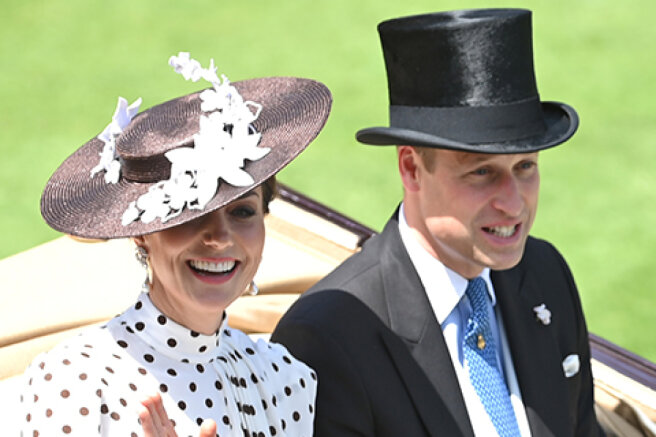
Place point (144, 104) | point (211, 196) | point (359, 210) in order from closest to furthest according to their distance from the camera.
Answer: point (211, 196), point (359, 210), point (144, 104)

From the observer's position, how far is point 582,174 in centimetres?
571

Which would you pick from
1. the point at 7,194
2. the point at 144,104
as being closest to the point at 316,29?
the point at 144,104

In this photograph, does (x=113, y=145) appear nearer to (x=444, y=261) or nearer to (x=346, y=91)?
(x=444, y=261)

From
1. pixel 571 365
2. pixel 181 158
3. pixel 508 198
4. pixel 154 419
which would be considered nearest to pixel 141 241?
pixel 181 158

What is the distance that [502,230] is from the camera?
2576 mm

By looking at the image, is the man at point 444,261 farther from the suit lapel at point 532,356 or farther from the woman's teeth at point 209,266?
the woman's teeth at point 209,266

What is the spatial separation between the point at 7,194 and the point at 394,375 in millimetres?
3318

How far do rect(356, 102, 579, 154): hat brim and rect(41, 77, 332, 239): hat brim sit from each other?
401 mm

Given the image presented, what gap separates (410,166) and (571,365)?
2.30 feet

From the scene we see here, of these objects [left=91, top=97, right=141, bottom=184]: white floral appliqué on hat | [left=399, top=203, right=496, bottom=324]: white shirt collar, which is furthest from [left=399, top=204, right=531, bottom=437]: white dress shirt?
[left=91, top=97, right=141, bottom=184]: white floral appliqué on hat

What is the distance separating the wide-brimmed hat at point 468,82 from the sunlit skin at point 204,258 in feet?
2.01

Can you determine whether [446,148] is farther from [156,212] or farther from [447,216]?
[156,212]

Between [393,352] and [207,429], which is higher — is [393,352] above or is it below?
below

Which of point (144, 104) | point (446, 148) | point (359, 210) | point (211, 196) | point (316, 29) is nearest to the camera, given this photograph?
point (211, 196)
